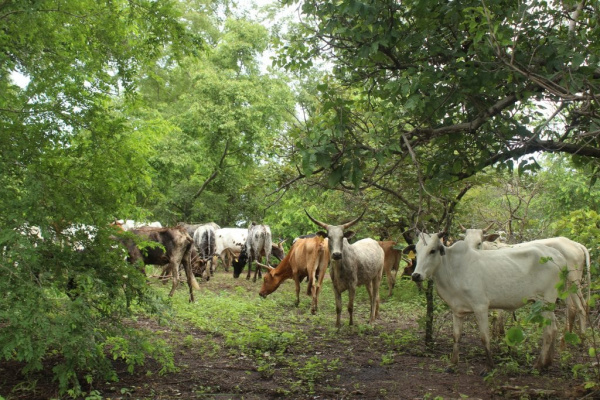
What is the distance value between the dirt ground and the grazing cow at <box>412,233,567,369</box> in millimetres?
440

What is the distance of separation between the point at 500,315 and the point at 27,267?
6.25 m

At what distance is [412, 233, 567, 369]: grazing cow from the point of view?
6.65 m

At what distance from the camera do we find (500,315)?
320 inches

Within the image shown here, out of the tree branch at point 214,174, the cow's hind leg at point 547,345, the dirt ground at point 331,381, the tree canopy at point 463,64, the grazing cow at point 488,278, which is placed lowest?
the dirt ground at point 331,381

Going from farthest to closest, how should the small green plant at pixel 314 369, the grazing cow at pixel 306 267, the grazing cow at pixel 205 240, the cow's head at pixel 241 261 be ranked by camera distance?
the grazing cow at pixel 205 240
the cow's head at pixel 241 261
the grazing cow at pixel 306 267
the small green plant at pixel 314 369

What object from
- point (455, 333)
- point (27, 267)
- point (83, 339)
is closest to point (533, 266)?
point (455, 333)

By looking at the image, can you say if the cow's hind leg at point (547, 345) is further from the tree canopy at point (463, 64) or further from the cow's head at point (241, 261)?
the cow's head at point (241, 261)

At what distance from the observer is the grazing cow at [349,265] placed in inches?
366

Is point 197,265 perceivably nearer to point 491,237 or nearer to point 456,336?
point 491,237

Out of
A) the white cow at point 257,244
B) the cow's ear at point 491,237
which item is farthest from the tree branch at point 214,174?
the cow's ear at point 491,237

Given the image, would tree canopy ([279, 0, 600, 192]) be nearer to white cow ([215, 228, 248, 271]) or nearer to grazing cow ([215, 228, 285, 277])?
grazing cow ([215, 228, 285, 277])

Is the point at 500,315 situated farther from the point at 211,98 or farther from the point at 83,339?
the point at 211,98

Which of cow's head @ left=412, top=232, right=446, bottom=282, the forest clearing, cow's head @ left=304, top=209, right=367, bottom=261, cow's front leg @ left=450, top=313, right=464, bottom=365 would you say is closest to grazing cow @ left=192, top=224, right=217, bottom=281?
the forest clearing

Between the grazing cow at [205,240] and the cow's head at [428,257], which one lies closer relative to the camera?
the cow's head at [428,257]
